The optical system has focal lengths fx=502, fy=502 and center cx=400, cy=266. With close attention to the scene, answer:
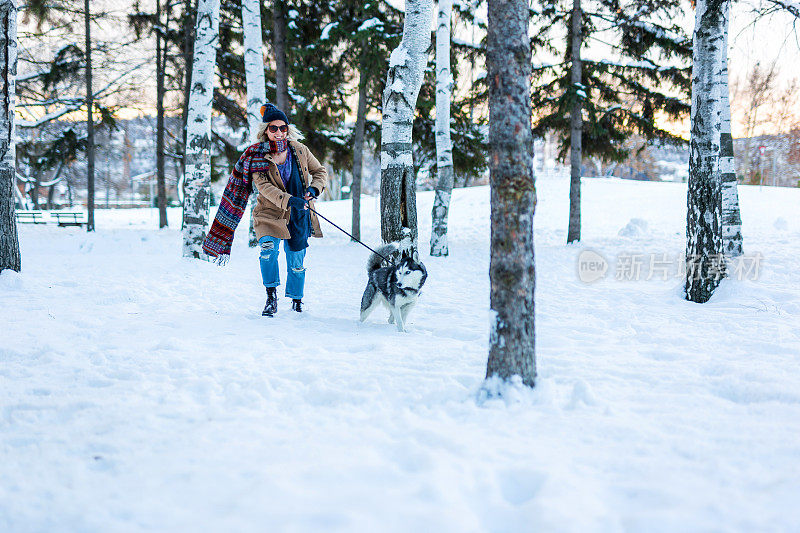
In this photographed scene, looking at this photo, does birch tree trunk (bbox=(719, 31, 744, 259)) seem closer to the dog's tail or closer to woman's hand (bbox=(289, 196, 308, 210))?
the dog's tail

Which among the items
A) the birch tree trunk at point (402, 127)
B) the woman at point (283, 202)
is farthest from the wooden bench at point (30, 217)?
the woman at point (283, 202)

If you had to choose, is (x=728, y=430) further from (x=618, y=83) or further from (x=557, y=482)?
(x=618, y=83)

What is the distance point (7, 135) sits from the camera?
20.3 ft

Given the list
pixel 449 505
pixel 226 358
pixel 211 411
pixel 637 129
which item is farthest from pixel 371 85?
pixel 449 505

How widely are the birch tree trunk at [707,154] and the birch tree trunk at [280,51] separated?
32.2 ft

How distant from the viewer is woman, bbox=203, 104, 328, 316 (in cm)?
480

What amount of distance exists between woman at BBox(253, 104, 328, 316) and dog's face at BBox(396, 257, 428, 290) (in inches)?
45.7

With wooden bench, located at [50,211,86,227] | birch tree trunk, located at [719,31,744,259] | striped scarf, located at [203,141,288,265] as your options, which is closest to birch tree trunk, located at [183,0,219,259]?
striped scarf, located at [203,141,288,265]

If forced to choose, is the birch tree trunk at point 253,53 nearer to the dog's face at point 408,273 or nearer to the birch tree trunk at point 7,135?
the birch tree trunk at point 7,135

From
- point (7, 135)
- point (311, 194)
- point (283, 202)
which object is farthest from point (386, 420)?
point (7, 135)

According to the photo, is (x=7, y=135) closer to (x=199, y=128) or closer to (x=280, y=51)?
(x=199, y=128)

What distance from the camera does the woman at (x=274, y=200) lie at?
4.80 meters

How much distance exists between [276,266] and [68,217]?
19.2m

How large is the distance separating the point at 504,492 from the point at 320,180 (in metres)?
3.88
